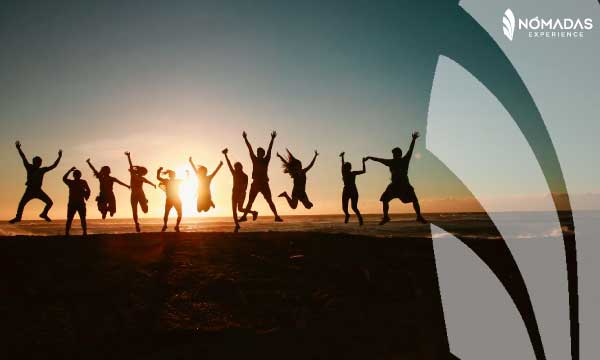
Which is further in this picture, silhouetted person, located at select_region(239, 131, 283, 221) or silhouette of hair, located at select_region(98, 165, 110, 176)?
silhouette of hair, located at select_region(98, 165, 110, 176)

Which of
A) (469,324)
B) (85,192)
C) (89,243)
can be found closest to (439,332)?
(469,324)

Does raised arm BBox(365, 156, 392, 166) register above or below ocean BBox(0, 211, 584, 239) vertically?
above

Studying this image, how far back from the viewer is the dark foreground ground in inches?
347

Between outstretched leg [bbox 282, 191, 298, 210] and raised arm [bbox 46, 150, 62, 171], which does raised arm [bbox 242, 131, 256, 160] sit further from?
raised arm [bbox 46, 150, 62, 171]

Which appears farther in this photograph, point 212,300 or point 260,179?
point 260,179

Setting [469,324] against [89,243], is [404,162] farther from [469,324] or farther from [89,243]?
[89,243]

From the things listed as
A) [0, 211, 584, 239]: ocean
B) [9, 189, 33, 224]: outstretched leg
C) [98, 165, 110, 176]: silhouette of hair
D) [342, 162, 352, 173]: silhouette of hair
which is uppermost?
[98, 165, 110, 176]: silhouette of hair

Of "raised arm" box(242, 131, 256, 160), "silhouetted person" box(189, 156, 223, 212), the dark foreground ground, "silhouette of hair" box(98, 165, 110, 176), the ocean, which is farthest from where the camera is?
the ocean

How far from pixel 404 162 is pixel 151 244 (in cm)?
863

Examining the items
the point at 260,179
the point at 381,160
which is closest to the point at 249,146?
the point at 260,179

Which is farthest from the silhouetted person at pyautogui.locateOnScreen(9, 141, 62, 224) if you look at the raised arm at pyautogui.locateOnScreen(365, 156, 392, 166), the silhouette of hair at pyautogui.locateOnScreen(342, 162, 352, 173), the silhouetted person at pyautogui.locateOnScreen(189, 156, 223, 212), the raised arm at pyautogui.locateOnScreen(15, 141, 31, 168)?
the raised arm at pyautogui.locateOnScreen(365, 156, 392, 166)

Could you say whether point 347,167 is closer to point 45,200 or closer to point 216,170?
point 216,170

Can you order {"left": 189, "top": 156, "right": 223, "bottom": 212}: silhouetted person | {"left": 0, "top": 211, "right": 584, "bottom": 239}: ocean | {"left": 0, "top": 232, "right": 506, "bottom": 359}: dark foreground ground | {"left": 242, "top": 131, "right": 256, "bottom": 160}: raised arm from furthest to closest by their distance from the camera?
{"left": 0, "top": 211, "right": 584, "bottom": 239}: ocean, {"left": 189, "top": 156, "right": 223, "bottom": 212}: silhouetted person, {"left": 242, "top": 131, "right": 256, "bottom": 160}: raised arm, {"left": 0, "top": 232, "right": 506, "bottom": 359}: dark foreground ground

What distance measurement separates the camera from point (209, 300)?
10.5 metres
